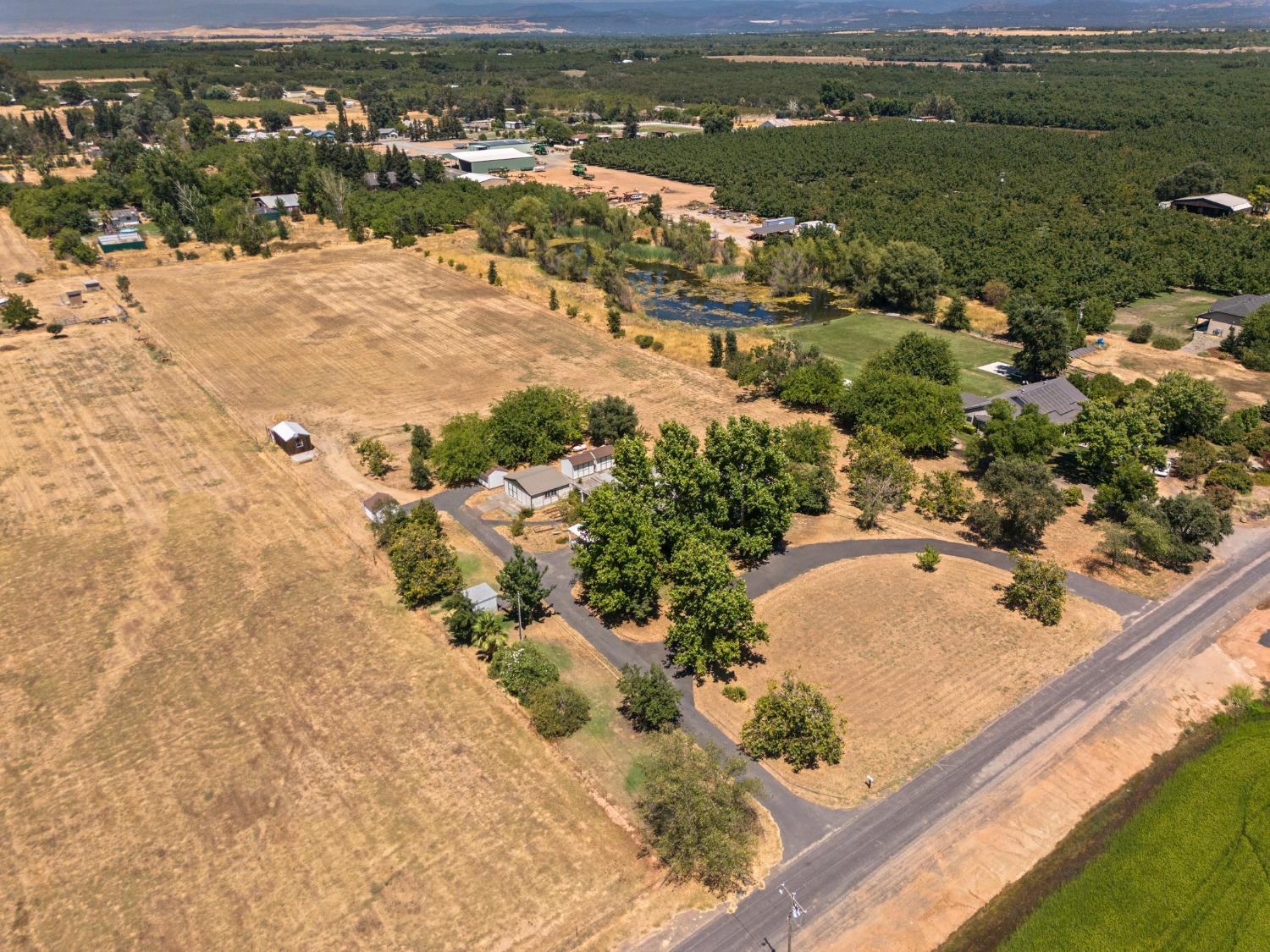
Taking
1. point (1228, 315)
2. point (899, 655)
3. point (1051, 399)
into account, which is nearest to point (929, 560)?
point (899, 655)

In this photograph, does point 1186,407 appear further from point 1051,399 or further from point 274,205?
point 274,205

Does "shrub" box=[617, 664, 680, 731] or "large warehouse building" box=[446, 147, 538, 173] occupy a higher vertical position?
"large warehouse building" box=[446, 147, 538, 173]

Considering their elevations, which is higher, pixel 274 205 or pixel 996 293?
pixel 274 205

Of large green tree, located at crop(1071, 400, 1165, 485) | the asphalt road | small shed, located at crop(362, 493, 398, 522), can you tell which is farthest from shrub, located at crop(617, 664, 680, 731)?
large green tree, located at crop(1071, 400, 1165, 485)

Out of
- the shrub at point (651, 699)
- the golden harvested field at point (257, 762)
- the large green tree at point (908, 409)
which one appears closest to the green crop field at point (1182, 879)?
the golden harvested field at point (257, 762)

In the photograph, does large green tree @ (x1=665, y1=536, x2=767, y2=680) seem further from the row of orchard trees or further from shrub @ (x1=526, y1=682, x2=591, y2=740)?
the row of orchard trees

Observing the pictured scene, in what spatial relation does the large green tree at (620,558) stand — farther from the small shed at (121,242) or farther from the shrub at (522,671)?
the small shed at (121,242)

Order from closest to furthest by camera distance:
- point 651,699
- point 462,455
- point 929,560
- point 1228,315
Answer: point 651,699
point 929,560
point 462,455
point 1228,315
